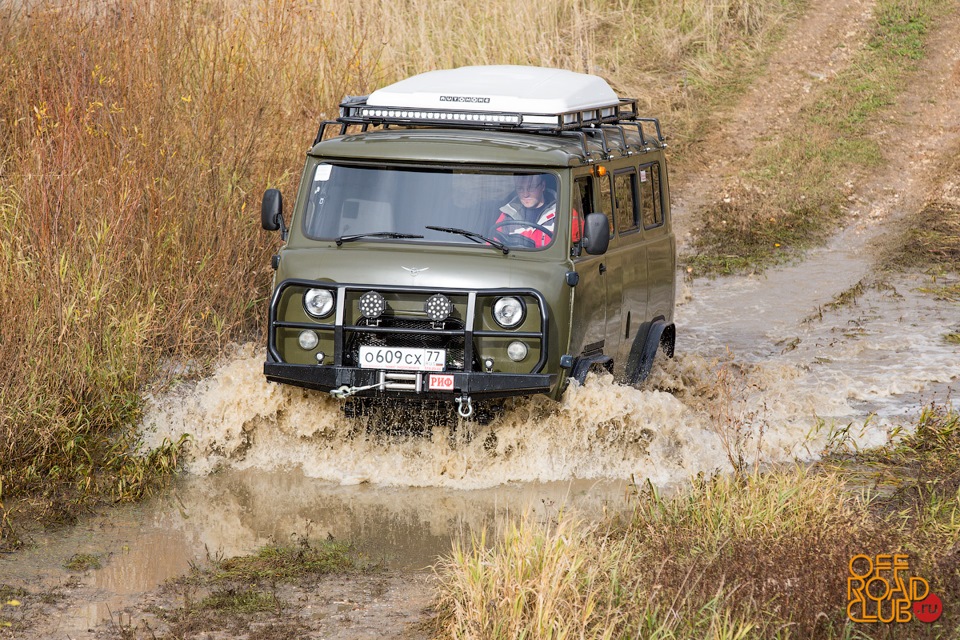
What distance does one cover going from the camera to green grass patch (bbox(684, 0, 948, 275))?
1666cm

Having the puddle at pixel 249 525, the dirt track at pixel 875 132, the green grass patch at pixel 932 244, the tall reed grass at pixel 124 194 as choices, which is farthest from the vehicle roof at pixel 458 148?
the dirt track at pixel 875 132

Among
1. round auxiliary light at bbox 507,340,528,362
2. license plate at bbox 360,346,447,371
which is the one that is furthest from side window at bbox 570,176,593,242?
license plate at bbox 360,346,447,371

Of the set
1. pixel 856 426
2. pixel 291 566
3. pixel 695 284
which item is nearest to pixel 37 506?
pixel 291 566

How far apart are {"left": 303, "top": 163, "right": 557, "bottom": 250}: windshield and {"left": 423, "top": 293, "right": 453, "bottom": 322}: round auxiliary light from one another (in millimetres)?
499

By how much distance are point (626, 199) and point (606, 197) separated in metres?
0.52

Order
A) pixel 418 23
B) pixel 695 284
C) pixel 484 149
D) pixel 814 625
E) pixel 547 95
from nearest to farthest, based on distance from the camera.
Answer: pixel 814 625 → pixel 484 149 → pixel 547 95 → pixel 695 284 → pixel 418 23

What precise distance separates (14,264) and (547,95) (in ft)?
11.8

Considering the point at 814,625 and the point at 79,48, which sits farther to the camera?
the point at 79,48

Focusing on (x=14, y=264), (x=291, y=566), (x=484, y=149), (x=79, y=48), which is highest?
(x=79, y=48)

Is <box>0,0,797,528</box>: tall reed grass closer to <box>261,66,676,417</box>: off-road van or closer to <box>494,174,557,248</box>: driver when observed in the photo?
<box>261,66,676,417</box>: off-road van

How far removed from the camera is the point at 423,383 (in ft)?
24.8

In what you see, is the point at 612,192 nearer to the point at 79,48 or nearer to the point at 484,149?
the point at 484,149

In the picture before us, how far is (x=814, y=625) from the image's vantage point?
5059mm

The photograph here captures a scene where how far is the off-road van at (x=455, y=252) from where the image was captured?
7.64 metres
